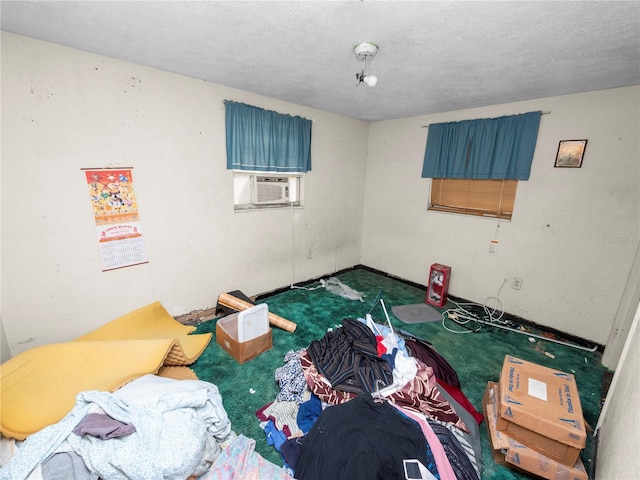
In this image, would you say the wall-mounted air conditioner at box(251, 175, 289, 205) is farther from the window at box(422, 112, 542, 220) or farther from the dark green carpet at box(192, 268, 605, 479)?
the window at box(422, 112, 542, 220)

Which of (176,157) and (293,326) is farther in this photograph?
(293,326)

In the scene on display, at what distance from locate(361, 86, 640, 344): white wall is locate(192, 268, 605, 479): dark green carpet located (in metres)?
0.50

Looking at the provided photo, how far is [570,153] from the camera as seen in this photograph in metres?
2.70

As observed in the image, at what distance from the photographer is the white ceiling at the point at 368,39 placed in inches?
56.2

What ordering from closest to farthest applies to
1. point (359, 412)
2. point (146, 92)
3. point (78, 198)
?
1. point (359, 412)
2. point (78, 198)
3. point (146, 92)

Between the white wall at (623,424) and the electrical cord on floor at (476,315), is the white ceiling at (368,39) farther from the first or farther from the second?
the electrical cord on floor at (476,315)

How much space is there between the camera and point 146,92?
233 centimetres

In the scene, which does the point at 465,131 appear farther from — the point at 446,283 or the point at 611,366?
the point at 611,366

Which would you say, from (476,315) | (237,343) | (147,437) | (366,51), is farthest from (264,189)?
(476,315)

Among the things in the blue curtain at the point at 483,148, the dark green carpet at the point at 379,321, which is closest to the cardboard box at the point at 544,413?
the dark green carpet at the point at 379,321

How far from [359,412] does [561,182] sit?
121 inches

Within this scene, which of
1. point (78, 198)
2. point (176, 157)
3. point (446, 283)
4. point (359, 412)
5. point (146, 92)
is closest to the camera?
point (359, 412)

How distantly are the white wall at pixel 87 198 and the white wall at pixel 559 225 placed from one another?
2.16 metres

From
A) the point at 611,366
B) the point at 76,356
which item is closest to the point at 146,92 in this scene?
the point at 76,356
